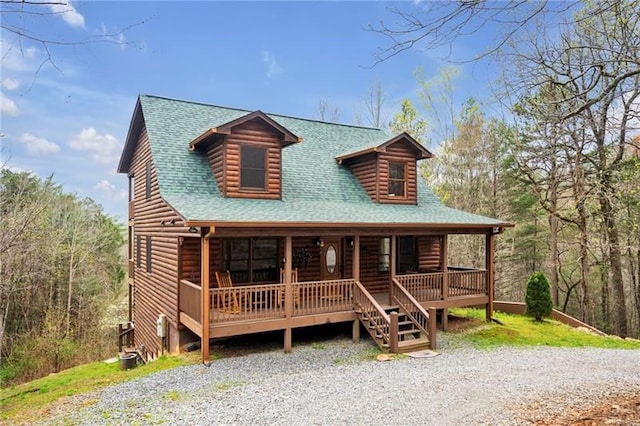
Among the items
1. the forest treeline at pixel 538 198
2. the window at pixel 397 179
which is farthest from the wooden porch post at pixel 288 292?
the forest treeline at pixel 538 198

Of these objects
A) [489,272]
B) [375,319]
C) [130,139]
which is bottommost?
[375,319]

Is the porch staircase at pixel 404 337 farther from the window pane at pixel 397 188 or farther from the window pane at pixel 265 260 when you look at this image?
the window pane at pixel 397 188

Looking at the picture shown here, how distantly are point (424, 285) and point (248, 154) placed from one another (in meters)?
6.56

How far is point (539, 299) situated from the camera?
14.4 m

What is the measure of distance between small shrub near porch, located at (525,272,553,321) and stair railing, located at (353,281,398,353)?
756 centimetres

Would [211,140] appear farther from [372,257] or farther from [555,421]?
[555,421]

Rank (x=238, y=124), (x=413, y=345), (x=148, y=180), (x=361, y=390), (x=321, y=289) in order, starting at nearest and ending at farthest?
(x=361, y=390)
(x=413, y=345)
(x=321, y=289)
(x=238, y=124)
(x=148, y=180)

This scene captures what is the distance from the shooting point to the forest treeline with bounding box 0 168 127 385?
15789mm

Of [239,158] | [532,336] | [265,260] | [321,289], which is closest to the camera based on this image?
[321,289]

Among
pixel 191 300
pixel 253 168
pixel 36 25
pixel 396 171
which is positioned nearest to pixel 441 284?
pixel 396 171

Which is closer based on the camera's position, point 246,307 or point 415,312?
point 246,307

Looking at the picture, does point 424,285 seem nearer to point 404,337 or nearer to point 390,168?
point 404,337

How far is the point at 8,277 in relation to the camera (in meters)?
14.3

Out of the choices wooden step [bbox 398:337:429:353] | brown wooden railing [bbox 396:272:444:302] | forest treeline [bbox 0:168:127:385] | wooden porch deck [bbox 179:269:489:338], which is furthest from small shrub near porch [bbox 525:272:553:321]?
forest treeline [bbox 0:168:127:385]
